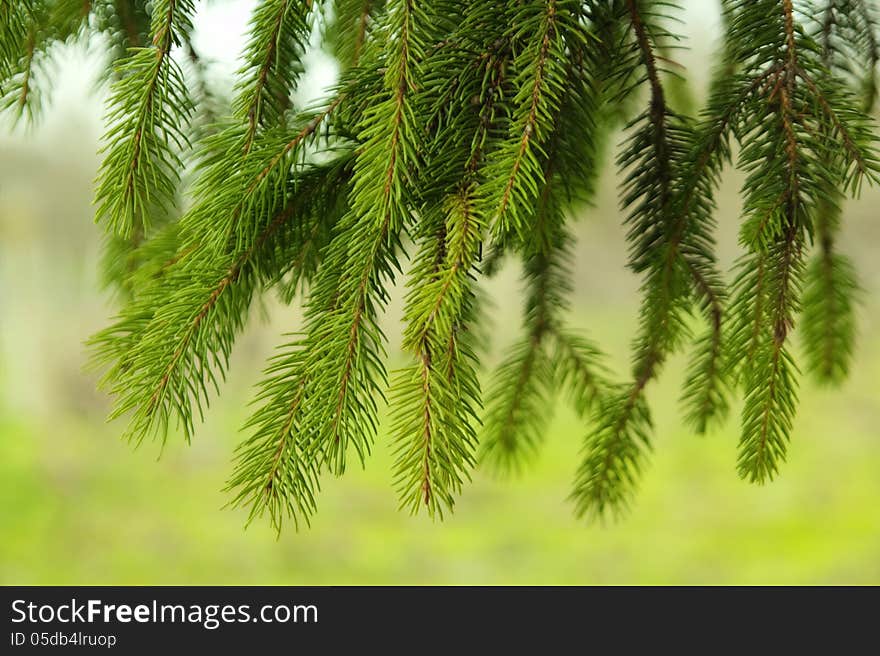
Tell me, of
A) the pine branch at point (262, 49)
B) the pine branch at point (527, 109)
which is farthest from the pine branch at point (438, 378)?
the pine branch at point (262, 49)

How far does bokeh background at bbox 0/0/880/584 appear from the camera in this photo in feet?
8.63

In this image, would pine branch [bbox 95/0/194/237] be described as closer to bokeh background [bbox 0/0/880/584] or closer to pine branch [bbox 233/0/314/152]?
pine branch [bbox 233/0/314/152]

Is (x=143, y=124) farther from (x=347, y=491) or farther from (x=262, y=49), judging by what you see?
Answer: (x=347, y=491)

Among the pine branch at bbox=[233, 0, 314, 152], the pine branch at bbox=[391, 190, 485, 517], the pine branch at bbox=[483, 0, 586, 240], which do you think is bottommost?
the pine branch at bbox=[391, 190, 485, 517]

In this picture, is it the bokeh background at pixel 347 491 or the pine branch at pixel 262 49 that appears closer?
the pine branch at pixel 262 49

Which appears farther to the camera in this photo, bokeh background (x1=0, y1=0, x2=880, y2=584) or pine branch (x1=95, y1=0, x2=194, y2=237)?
bokeh background (x1=0, y1=0, x2=880, y2=584)

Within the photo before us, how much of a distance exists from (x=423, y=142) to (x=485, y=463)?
1.56 ft

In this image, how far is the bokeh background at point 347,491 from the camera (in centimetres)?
263

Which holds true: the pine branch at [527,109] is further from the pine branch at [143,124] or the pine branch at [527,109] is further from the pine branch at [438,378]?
the pine branch at [143,124]

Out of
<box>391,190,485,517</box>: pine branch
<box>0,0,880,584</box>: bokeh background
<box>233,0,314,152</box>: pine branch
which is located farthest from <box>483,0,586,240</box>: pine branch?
<box>0,0,880,584</box>: bokeh background

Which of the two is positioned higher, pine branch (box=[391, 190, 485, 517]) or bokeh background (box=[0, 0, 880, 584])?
bokeh background (box=[0, 0, 880, 584])

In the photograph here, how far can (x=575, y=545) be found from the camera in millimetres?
2744

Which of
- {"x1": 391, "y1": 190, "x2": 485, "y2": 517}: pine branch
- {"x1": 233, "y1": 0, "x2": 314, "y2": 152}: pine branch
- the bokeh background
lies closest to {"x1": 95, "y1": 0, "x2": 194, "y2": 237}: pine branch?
{"x1": 233, "y1": 0, "x2": 314, "y2": 152}: pine branch
